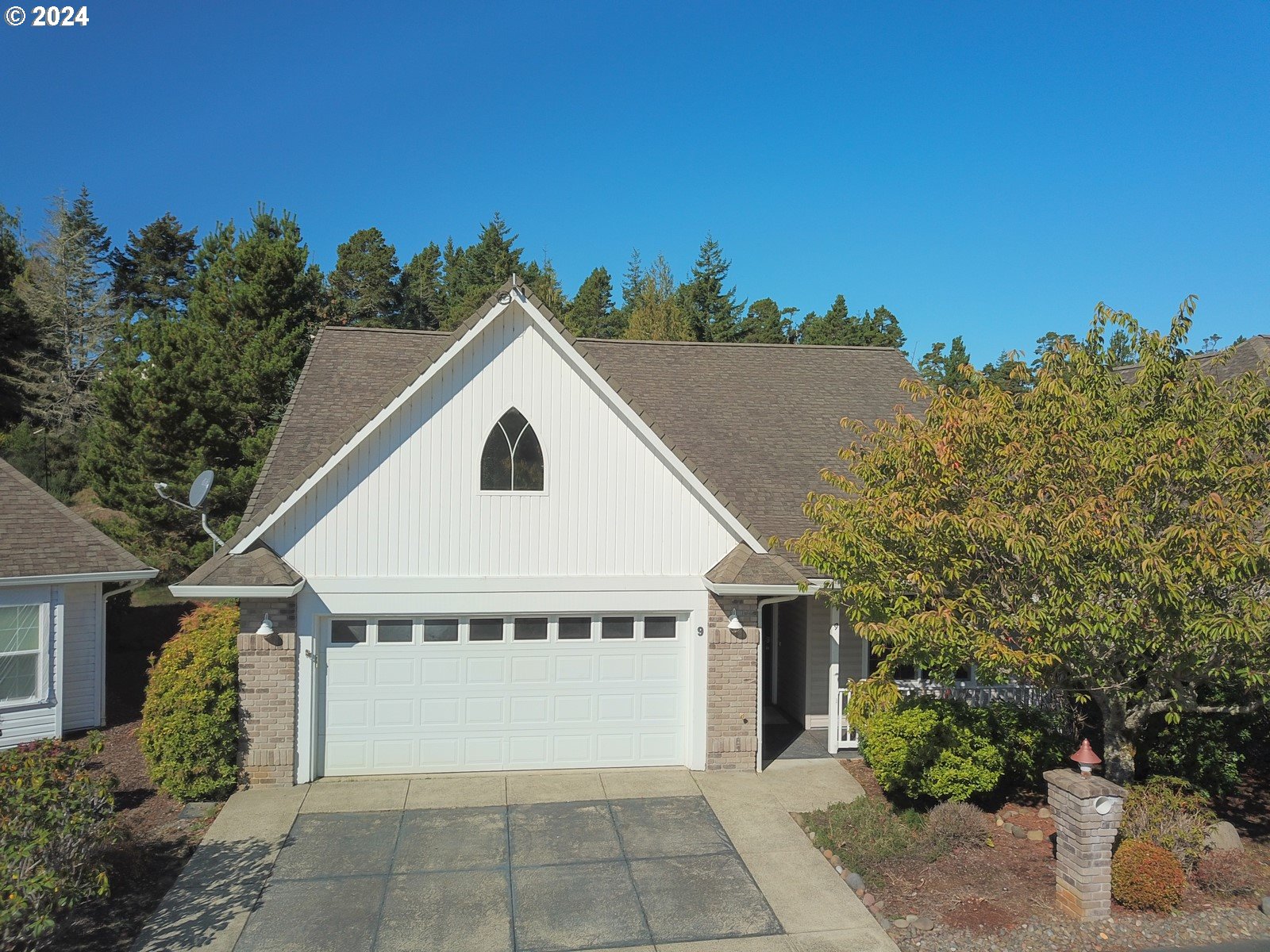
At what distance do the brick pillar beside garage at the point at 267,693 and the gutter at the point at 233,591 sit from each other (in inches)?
19.9

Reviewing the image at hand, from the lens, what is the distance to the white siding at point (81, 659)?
13.8m

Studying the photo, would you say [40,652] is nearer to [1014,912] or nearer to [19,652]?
[19,652]

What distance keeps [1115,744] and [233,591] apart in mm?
10460

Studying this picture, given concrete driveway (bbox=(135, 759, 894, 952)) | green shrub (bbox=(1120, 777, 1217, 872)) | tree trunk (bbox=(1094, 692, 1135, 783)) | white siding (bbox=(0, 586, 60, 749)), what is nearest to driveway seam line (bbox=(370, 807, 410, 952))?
concrete driveway (bbox=(135, 759, 894, 952))

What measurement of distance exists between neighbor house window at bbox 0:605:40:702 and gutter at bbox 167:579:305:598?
427 cm

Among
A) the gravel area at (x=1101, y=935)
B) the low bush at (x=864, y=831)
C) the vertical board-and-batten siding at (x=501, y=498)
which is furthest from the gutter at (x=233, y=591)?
→ the gravel area at (x=1101, y=935)

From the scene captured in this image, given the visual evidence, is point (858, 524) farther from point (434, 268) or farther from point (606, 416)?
point (434, 268)

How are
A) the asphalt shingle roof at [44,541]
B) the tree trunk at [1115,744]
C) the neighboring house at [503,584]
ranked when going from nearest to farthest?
1. the tree trunk at [1115,744]
2. the neighboring house at [503,584]
3. the asphalt shingle roof at [44,541]

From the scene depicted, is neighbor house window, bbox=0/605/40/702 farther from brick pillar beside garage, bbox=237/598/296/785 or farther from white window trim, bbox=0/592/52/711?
brick pillar beside garage, bbox=237/598/296/785

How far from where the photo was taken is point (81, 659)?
13.9m

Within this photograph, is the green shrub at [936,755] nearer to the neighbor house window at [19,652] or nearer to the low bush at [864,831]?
the low bush at [864,831]

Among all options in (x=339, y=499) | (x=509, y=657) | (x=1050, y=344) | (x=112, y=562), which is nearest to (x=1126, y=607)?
(x=1050, y=344)

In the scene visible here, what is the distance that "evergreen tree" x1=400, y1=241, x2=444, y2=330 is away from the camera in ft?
173

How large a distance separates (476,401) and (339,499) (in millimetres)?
2221
